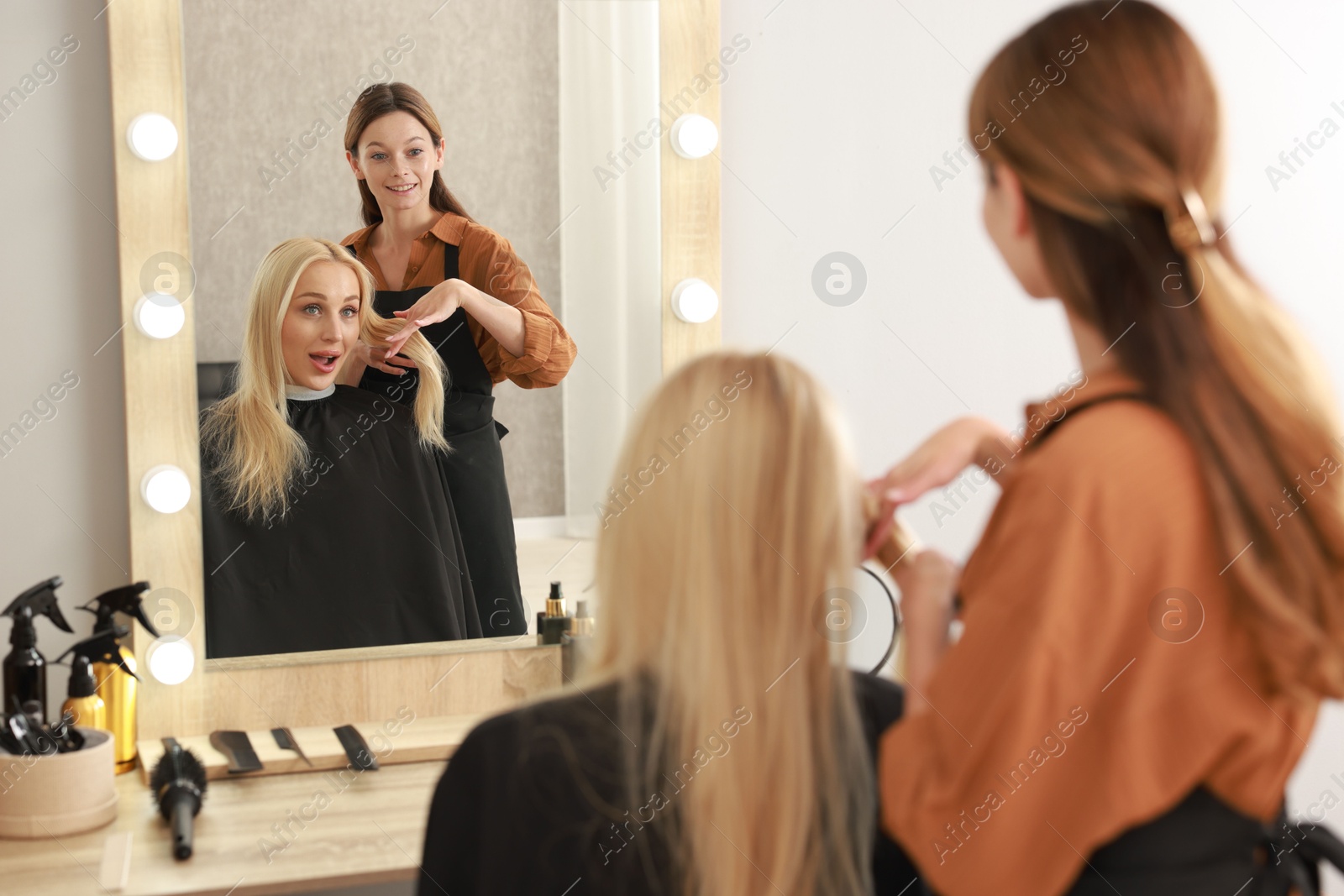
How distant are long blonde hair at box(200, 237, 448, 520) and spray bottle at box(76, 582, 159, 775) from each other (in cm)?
15

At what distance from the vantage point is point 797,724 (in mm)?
776

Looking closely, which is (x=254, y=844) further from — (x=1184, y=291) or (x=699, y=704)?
(x=1184, y=291)

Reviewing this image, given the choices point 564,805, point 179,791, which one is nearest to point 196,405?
point 179,791

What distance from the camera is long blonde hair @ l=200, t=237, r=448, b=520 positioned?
52.2 inches

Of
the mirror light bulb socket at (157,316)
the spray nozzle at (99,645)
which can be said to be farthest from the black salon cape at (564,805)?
the mirror light bulb socket at (157,316)

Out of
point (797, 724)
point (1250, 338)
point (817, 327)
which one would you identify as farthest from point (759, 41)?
point (797, 724)

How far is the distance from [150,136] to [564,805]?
0.92 metres

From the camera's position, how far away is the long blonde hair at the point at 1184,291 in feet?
2.37

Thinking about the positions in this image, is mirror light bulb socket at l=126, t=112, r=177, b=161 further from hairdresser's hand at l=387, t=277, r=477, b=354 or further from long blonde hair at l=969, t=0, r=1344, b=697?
long blonde hair at l=969, t=0, r=1344, b=697

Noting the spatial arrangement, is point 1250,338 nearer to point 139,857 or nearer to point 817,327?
point 817,327

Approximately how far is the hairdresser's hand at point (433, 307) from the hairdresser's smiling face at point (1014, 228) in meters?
0.74

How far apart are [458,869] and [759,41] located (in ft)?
3.79

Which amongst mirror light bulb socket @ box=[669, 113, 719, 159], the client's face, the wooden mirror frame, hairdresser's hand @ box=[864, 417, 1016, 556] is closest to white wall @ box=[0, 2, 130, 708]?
the wooden mirror frame

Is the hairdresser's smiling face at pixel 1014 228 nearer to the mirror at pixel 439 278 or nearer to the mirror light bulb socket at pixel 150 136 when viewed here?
the mirror at pixel 439 278
